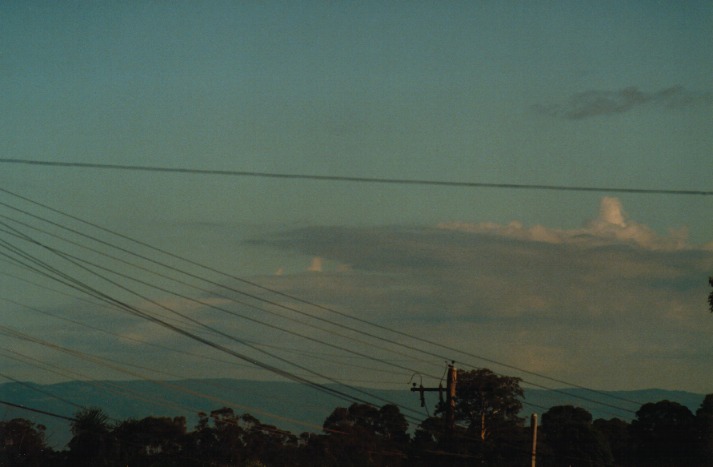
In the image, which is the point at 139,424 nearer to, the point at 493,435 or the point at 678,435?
the point at 493,435

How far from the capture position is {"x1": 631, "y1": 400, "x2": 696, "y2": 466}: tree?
67.5 metres

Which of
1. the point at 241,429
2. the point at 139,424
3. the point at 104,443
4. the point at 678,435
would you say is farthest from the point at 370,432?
the point at 104,443

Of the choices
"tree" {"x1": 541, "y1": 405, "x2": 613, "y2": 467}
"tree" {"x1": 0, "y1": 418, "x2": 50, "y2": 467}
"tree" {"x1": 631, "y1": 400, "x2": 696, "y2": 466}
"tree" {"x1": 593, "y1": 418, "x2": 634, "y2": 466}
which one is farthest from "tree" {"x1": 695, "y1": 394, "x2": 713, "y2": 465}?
"tree" {"x1": 0, "y1": 418, "x2": 50, "y2": 467}

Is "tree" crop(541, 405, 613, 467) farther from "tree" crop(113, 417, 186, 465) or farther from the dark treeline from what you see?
"tree" crop(113, 417, 186, 465)

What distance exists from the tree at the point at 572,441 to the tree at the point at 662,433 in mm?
4196

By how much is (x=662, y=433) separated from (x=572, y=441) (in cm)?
1000

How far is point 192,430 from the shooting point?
82.6 meters

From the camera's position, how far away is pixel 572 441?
68.5 meters

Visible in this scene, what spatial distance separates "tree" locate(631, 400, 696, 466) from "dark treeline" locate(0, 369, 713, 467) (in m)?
0.09

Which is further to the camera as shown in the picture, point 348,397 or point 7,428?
point 7,428

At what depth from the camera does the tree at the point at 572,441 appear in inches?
2438

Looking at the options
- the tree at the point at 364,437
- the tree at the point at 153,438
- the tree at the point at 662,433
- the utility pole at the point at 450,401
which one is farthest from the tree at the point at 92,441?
the tree at the point at 662,433

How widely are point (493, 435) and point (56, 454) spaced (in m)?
33.0

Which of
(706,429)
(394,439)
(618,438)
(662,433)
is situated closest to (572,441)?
(662,433)
